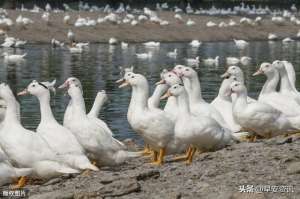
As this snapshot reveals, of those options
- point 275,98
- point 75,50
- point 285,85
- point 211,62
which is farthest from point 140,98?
point 75,50

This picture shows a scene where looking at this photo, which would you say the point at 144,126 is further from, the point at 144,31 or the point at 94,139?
the point at 144,31

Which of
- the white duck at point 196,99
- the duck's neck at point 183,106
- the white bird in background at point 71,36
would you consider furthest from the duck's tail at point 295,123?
the white bird in background at point 71,36

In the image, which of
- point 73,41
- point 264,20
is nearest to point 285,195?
point 73,41

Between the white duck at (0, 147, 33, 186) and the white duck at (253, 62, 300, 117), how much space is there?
18.2 feet

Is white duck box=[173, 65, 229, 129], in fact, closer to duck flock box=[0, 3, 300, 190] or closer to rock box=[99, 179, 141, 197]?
duck flock box=[0, 3, 300, 190]

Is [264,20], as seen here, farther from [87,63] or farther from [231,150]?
[231,150]

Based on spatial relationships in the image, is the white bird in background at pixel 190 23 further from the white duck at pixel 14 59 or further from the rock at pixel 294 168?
the rock at pixel 294 168

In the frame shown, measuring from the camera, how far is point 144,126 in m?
11.8

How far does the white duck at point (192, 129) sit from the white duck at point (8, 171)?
254 centimetres

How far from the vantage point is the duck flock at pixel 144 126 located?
10320 millimetres

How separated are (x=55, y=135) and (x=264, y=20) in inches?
2172

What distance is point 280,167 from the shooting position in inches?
387

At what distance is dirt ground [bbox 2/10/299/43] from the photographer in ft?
155

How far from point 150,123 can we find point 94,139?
3.14 feet
